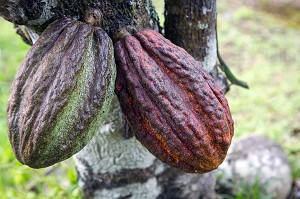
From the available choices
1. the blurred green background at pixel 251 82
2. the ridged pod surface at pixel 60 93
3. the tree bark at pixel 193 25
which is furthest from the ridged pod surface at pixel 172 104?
the blurred green background at pixel 251 82

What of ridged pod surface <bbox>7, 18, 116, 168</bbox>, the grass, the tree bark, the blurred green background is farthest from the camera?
the blurred green background

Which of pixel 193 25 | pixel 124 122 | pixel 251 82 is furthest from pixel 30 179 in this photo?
pixel 251 82

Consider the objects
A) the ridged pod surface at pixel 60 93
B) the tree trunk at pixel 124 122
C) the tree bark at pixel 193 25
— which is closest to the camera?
the ridged pod surface at pixel 60 93

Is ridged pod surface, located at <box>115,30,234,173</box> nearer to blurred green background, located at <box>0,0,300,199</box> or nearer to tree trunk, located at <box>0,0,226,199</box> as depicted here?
tree trunk, located at <box>0,0,226,199</box>

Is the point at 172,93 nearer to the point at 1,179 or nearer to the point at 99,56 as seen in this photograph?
the point at 99,56

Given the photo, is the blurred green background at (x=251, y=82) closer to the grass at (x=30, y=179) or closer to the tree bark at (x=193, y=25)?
the grass at (x=30, y=179)

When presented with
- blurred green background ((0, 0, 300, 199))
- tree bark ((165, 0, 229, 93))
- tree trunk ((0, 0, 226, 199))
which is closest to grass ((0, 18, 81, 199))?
blurred green background ((0, 0, 300, 199))
